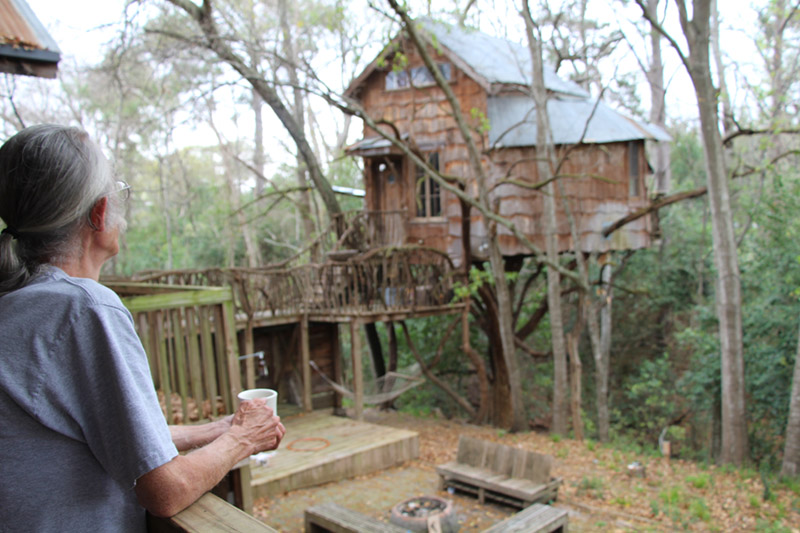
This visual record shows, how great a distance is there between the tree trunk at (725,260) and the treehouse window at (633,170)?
8.74 feet

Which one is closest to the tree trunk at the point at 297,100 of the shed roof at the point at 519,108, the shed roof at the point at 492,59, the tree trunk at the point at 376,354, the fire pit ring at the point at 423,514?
the shed roof at the point at 519,108

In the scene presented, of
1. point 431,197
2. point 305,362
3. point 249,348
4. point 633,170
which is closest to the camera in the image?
point 249,348

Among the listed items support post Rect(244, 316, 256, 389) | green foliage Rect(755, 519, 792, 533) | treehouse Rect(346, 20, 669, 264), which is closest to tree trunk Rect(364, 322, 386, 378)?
treehouse Rect(346, 20, 669, 264)

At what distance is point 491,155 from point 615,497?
24.8 feet

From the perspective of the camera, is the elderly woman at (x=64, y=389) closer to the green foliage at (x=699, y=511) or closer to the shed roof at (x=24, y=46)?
the shed roof at (x=24, y=46)

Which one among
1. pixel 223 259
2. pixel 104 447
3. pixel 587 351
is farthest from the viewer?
pixel 223 259

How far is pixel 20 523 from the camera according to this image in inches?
44.4

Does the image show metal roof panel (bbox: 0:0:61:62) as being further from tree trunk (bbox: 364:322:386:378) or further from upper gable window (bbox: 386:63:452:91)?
tree trunk (bbox: 364:322:386:378)

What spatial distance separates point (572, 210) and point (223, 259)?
57.0 ft

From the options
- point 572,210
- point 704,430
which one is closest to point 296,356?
point 572,210

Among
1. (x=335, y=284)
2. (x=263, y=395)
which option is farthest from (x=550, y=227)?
(x=263, y=395)

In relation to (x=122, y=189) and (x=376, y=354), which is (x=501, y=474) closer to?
(x=122, y=189)

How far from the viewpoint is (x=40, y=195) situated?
4.08 ft

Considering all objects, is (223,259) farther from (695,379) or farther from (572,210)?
(695,379)
